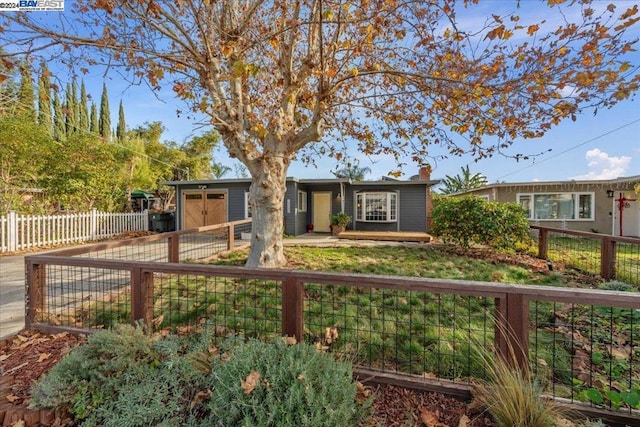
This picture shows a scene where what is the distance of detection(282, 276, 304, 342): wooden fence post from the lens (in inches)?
96.0

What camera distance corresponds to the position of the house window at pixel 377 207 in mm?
14680

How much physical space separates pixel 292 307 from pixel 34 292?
3.13 meters

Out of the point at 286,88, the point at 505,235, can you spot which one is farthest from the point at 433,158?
the point at 505,235

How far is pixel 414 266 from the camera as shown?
6.88 m

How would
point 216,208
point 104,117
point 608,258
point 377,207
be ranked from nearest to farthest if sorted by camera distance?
point 608,258, point 216,208, point 377,207, point 104,117

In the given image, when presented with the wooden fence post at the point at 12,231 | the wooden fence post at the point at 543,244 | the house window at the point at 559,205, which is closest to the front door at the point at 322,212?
the wooden fence post at the point at 543,244

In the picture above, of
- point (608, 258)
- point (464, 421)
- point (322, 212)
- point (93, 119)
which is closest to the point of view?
point (464, 421)

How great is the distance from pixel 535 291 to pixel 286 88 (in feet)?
15.6

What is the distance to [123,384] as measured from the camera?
7.00ft

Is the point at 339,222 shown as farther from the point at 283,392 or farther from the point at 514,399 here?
the point at 283,392

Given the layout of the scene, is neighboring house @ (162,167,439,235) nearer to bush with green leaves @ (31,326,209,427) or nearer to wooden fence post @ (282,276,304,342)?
wooden fence post @ (282,276,304,342)

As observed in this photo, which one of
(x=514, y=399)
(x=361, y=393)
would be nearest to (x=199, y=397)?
(x=361, y=393)

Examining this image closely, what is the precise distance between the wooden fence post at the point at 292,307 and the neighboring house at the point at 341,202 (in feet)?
37.5

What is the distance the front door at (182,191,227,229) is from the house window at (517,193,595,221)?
1520 cm
